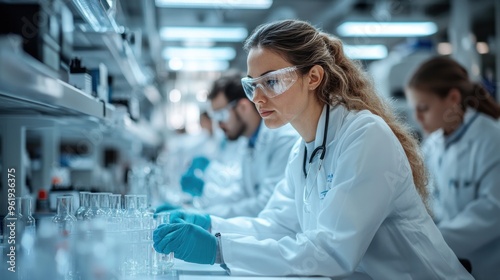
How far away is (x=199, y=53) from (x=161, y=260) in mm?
5824

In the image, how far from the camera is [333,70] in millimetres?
1996

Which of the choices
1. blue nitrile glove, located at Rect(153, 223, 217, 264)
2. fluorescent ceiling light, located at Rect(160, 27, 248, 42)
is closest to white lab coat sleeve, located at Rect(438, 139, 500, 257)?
blue nitrile glove, located at Rect(153, 223, 217, 264)

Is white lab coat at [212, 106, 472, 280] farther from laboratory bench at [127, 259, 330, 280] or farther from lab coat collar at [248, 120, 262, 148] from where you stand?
lab coat collar at [248, 120, 262, 148]

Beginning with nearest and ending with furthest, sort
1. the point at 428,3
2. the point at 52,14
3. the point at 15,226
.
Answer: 1. the point at 15,226
2. the point at 52,14
3. the point at 428,3

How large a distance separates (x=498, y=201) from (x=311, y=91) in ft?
5.09

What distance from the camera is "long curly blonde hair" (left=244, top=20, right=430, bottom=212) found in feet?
6.47

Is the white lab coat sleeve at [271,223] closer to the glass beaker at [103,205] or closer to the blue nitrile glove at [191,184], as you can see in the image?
the glass beaker at [103,205]

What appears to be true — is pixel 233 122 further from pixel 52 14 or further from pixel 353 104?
pixel 353 104

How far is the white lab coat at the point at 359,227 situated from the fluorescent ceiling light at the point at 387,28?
12.8 ft

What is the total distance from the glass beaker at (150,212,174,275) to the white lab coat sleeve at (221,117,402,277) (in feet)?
0.74

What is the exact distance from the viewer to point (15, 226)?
167 centimetres

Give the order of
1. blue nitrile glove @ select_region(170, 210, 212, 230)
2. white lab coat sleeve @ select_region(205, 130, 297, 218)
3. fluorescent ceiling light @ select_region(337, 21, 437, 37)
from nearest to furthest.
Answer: blue nitrile glove @ select_region(170, 210, 212, 230) → white lab coat sleeve @ select_region(205, 130, 297, 218) → fluorescent ceiling light @ select_region(337, 21, 437, 37)

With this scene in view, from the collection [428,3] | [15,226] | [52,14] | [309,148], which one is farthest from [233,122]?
[428,3]

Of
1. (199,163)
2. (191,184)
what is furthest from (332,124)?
(199,163)
